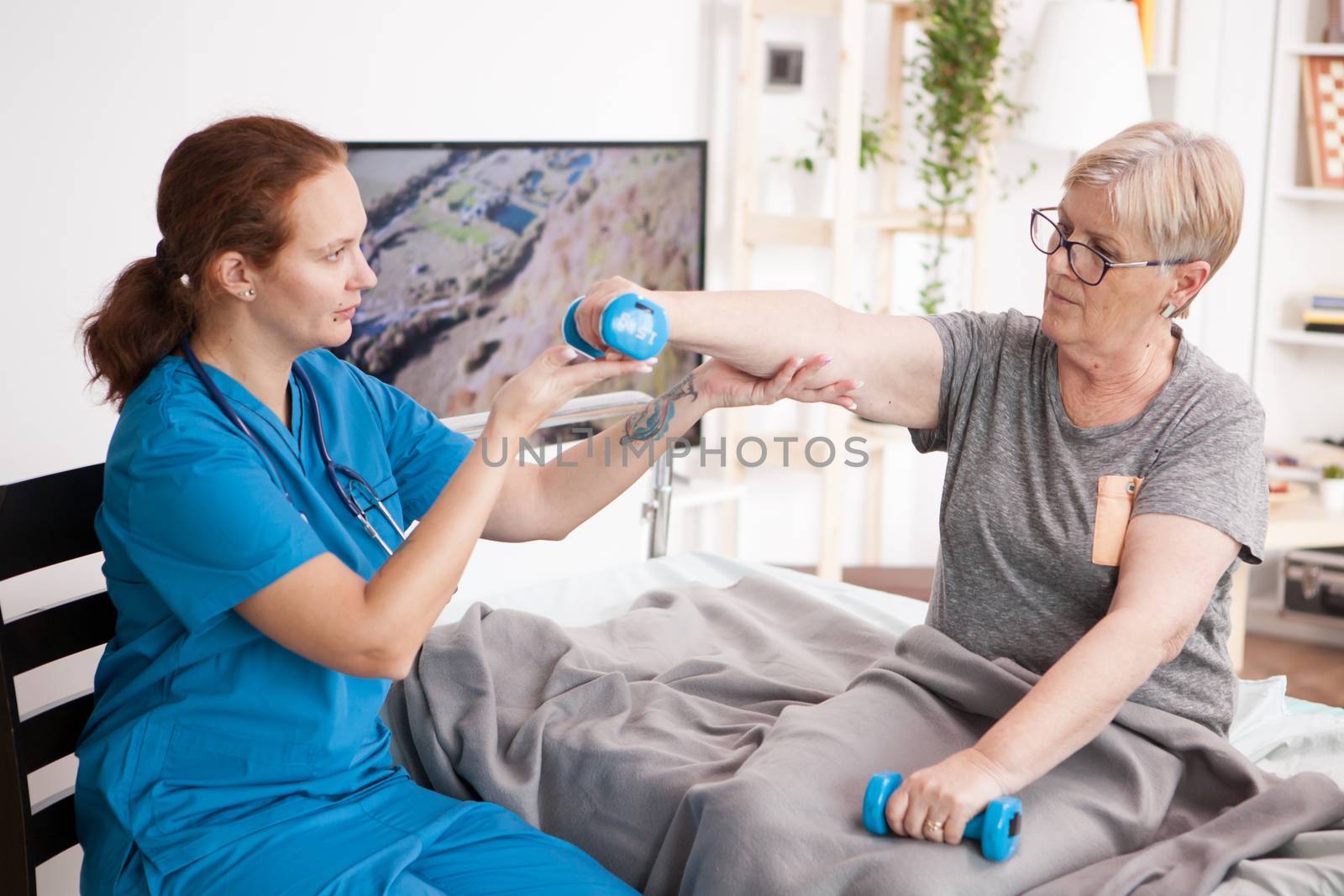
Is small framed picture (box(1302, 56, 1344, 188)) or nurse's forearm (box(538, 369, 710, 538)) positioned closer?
nurse's forearm (box(538, 369, 710, 538))

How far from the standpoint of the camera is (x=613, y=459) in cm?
172

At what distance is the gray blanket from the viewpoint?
4.16ft

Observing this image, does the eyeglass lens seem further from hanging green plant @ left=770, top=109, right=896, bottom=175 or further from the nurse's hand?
Result: hanging green plant @ left=770, top=109, right=896, bottom=175

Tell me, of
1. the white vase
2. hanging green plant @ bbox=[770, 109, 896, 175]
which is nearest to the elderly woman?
the white vase

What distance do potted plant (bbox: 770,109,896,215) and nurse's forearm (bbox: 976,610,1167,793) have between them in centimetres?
263

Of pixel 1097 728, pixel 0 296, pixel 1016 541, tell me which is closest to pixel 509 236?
pixel 0 296

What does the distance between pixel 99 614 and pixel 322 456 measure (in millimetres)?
335

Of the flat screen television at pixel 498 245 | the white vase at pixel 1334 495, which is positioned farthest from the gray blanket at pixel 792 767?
the white vase at pixel 1334 495

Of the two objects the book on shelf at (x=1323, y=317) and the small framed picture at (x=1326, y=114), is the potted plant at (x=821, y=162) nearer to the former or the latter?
the small framed picture at (x=1326, y=114)

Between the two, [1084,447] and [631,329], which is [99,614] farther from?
[1084,447]

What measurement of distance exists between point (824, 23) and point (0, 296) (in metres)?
2.68

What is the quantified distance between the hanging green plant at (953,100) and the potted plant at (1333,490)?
4.02 ft

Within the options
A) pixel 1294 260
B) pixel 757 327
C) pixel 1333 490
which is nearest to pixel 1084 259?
pixel 757 327

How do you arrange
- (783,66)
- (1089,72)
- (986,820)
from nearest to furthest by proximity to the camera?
1. (986,820)
2. (1089,72)
3. (783,66)
